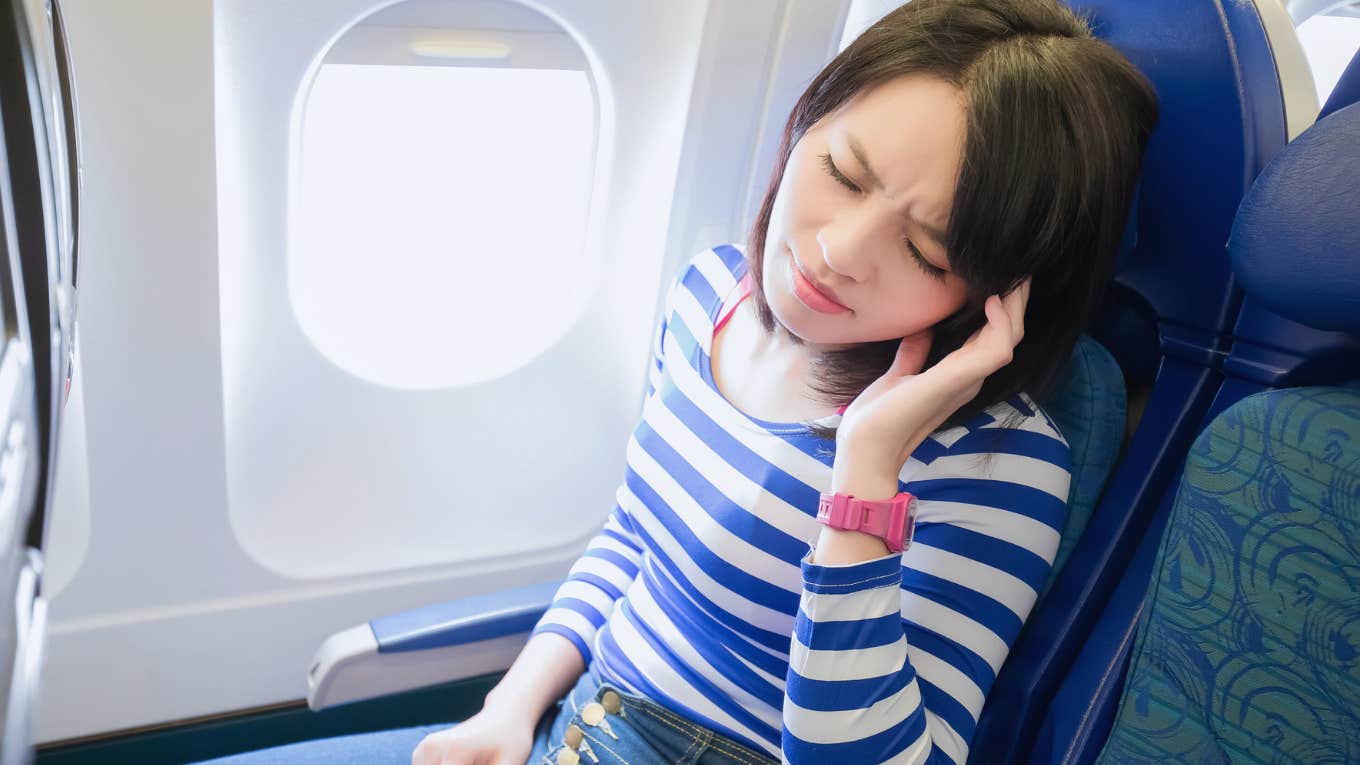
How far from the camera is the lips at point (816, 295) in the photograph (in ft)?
3.78

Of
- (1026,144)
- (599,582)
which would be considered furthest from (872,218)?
(599,582)

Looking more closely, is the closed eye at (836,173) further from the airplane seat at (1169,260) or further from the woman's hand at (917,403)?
the airplane seat at (1169,260)

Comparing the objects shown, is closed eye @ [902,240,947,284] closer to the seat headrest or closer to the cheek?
the cheek

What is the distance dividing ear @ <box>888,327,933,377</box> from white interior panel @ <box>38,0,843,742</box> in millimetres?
659

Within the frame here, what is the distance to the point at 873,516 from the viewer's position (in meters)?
1.08

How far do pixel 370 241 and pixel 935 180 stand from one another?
41.7 inches

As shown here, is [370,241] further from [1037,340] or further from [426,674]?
[1037,340]

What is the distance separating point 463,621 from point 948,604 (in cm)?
65

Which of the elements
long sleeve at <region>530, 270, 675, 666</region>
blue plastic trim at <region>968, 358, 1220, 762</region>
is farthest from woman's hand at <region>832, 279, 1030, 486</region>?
long sleeve at <region>530, 270, 675, 666</region>

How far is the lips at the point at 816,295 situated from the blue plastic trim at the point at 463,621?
632mm

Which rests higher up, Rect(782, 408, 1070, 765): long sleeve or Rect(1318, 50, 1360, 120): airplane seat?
Rect(1318, 50, 1360, 120): airplane seat

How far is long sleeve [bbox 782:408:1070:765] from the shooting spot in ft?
3.56

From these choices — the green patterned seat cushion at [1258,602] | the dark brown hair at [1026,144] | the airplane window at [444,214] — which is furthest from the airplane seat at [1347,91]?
the airplane window at [444,214]

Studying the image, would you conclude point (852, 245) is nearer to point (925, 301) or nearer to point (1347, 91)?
point (925, 301)
